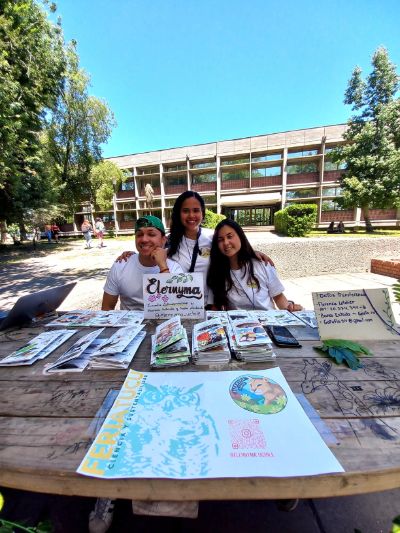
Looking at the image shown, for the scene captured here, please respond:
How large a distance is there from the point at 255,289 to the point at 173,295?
0.87m

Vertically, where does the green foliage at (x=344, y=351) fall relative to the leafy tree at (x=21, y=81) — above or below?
below

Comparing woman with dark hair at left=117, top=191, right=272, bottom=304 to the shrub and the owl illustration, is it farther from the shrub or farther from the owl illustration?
the shrub

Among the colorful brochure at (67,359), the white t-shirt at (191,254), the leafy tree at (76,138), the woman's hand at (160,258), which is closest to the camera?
the colorful brochure at (67,359)

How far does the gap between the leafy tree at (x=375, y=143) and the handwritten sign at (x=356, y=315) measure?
690 inches

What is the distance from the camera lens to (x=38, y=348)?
1.21m

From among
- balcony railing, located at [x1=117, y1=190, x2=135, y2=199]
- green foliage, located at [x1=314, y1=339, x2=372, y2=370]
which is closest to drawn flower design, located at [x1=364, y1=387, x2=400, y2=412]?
green foliage, located at [x1=314, y1=339, x2=372, y2=370]

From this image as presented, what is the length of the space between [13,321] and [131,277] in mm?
888

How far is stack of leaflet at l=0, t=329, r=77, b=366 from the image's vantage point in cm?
110

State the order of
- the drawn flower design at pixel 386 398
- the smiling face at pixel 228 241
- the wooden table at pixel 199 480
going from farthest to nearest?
the smiling face at pixel 228 241 < the drawn flower design at pixel 386 398 < the wooden table at pixel 199 480

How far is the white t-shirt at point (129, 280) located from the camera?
215cm

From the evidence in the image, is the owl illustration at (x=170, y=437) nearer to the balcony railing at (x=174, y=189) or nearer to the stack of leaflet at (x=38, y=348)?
the stack of leaflet at (x=38, y=348)

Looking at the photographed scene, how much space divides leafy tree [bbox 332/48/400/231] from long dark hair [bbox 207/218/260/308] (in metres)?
17.0

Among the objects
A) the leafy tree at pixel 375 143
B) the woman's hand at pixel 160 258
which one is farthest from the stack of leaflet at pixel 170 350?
the leafy tree at pixel 375 143

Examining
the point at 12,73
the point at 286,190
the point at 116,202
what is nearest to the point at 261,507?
the point at 12,73
